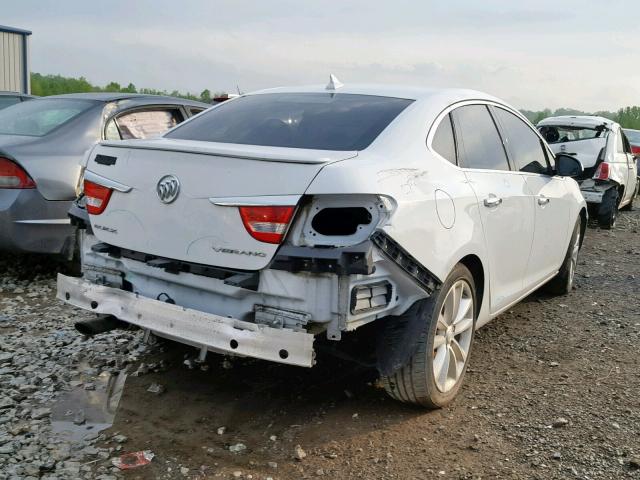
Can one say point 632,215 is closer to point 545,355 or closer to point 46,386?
point 545,355

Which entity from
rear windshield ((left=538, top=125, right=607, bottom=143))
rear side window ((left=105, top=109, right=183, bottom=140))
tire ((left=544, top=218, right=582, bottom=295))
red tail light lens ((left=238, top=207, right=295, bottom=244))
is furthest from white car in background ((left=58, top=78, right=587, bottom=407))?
rear windshield ((left=538, top=125, right=607, bottom=143))

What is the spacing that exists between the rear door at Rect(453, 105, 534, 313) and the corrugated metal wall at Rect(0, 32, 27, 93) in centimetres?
2042

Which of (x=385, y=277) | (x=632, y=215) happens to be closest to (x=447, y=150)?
(x=385, y=277)

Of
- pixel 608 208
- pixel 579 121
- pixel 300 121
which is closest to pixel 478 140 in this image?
pixel 300 121

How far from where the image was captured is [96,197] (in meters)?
3.59

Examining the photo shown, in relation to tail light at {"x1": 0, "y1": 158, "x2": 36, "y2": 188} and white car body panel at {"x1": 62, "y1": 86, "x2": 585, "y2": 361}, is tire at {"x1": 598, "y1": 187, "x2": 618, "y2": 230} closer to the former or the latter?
white car body panel at {"x1": 62, "y1": 86, "x2": 585, "y2": 361}

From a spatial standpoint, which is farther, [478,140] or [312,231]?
[478,140]

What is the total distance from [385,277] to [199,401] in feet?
4.33

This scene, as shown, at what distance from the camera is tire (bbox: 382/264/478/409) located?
342cm

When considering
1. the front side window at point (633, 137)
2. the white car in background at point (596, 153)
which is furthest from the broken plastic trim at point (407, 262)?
the front side window at point (633, 137)

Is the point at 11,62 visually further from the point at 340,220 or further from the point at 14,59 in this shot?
the point at 340,220

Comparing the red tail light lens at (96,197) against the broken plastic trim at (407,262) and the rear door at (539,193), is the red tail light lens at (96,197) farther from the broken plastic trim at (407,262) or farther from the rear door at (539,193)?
the rear door at (539,193)

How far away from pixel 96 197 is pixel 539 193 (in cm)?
289

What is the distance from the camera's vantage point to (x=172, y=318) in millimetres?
3150
